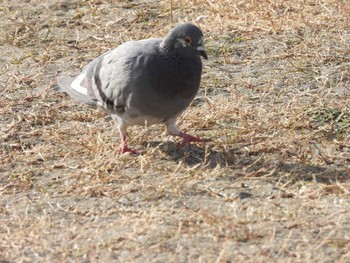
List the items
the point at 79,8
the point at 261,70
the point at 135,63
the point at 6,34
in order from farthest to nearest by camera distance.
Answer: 1. the point at 79,8
2. the point at 6,34
3. the point at 261,70
4. the point at 135,63

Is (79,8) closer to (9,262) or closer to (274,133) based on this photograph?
(274,133)

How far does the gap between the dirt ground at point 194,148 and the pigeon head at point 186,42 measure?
25.0 inches

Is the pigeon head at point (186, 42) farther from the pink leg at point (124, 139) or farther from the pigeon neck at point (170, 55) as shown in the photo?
the pink leg at point (124, 139)

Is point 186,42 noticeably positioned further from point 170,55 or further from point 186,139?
point 186,139

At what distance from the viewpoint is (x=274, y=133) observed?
6145mm

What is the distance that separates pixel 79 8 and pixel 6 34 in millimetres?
883

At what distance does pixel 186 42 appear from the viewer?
5.71 metres

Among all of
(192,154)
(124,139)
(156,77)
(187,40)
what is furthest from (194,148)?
(187,40)

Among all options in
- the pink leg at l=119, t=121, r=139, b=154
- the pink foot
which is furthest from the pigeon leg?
the pink leg at l=119, t=121, r=139, b=154

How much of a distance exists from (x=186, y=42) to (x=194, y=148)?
2.40 ft

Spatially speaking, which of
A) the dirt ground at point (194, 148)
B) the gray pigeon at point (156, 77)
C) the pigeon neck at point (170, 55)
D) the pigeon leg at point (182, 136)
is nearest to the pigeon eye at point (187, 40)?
the gray pigeon at point (156, 77)

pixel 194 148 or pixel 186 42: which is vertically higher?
pixel 186 42

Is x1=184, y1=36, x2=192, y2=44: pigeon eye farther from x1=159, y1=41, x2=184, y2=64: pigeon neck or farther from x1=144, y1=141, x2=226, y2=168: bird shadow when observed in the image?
x1=144, y1=141, x2=226, y2=168: bird shadow

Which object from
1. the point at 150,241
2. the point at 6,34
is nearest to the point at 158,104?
the point at 150,241
